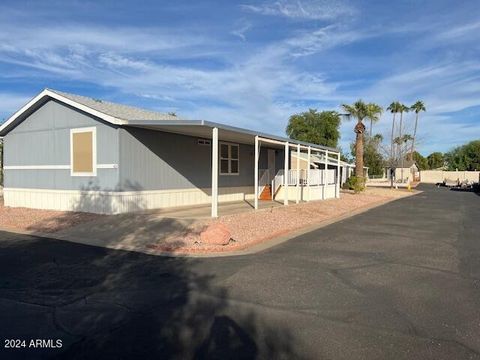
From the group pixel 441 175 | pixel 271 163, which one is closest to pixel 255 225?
pixel 271 163

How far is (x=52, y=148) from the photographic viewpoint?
1614 cm

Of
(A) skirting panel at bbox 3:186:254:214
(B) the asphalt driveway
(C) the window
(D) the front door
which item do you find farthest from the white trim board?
(D) the front door

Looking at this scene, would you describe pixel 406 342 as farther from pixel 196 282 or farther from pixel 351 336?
pixel 196 282

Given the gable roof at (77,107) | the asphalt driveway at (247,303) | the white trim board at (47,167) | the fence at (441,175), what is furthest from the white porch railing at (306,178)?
the fence at (441,175)

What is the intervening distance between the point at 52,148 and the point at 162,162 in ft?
13.7

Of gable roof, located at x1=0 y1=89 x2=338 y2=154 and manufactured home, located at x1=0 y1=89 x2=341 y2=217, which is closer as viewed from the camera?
gable roof, located at x1=0 y1=89 x2=338 y2=154

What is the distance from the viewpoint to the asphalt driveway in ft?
14.3

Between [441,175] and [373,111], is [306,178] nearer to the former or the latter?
[373,111]

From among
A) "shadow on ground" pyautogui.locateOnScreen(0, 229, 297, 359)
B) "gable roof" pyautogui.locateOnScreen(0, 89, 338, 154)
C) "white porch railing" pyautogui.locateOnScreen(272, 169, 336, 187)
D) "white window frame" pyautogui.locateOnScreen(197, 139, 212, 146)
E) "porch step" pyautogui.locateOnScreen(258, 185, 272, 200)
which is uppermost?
"gable roof" pyautogui.locateOnScreen(0, 89, 338, 154)

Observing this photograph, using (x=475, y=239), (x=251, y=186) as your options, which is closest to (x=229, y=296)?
(x=475, y=239)

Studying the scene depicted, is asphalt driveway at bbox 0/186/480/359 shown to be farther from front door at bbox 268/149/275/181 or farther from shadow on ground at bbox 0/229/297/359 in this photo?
front door at bbox 268/149/275/181

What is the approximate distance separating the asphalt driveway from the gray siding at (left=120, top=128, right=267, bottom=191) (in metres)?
5.00

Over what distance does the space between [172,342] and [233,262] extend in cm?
405

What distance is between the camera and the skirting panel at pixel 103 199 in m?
14.3
